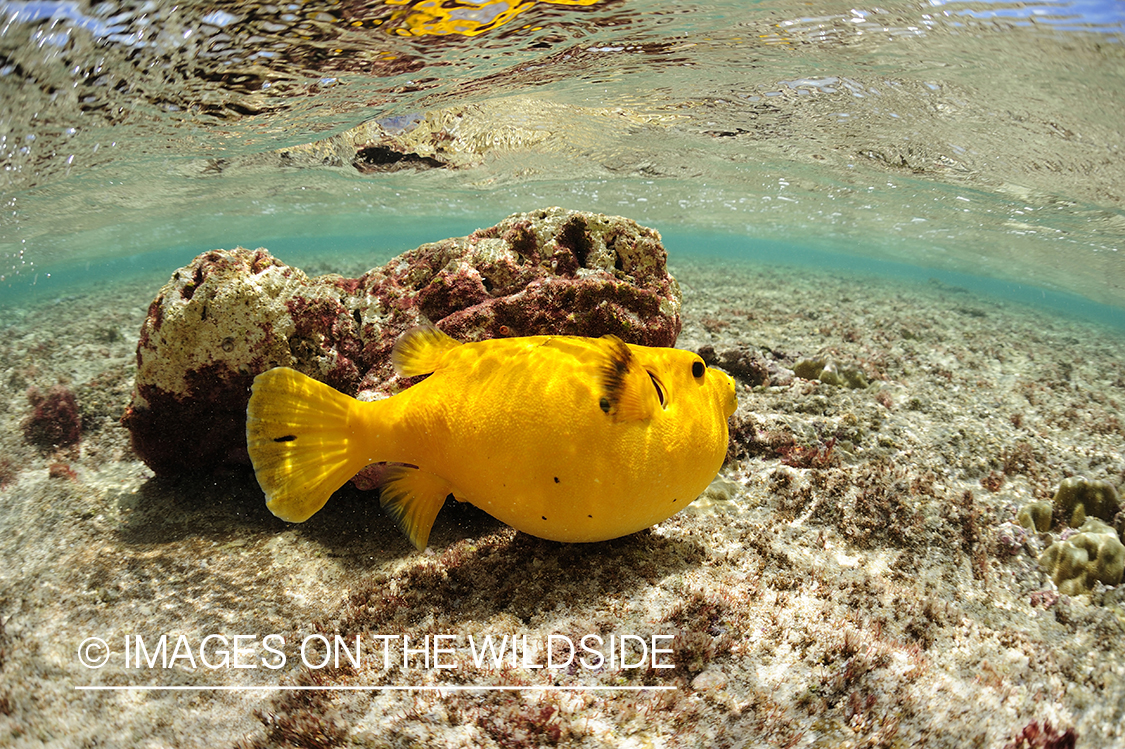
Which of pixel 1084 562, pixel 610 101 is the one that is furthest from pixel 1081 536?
pixel 610 101

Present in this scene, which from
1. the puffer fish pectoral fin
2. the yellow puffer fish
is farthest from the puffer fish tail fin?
the puffer fish pectoral fin

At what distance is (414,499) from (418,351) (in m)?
0.93

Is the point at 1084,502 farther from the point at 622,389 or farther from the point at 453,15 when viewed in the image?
the point at 453,15

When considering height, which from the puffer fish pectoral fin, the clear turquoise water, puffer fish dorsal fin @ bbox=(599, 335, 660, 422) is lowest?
the puffer fish pectoral fin

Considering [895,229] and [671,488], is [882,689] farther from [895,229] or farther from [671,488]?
[895,229]

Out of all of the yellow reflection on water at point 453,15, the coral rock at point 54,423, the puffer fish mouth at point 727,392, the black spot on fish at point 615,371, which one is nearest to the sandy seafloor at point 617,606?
the coral rock at point 54,423

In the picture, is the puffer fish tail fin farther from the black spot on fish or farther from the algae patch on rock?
the algae patch on rock

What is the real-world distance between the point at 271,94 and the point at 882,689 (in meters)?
12.9

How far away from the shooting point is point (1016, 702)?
2.56 m

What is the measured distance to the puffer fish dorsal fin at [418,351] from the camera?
3.03 m

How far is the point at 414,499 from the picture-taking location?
2.99 m

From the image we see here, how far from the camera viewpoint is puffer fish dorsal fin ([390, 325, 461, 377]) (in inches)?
119

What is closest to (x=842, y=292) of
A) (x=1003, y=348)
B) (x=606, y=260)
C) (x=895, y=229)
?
(x=1003, y=348)

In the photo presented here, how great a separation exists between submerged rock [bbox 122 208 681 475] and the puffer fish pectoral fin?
1.22m
